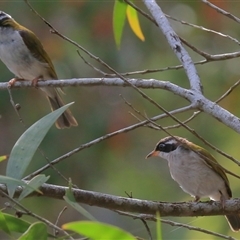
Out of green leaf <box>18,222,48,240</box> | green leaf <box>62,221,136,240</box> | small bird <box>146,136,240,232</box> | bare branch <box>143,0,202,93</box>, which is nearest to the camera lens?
green leaf <box>62,221,136,240</box>

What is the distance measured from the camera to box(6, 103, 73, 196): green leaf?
2.05 metres

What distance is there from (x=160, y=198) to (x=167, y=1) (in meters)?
3.04

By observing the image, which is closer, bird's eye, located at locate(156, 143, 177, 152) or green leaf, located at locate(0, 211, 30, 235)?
green leaf, located at locate(0, 211, 30, 235)

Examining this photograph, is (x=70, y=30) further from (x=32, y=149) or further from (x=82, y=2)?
(x=32, y=149)

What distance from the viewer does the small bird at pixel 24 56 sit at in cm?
475

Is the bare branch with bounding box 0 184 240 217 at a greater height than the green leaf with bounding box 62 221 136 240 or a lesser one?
lesser

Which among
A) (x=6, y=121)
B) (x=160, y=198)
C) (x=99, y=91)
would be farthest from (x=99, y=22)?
(x=160, y=198)

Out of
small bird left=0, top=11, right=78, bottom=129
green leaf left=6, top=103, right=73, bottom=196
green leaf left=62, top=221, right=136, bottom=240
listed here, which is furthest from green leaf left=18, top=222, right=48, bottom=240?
small bird left=0, top=11, right=78, bottom=129

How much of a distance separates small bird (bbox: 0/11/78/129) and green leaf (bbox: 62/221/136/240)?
326cm

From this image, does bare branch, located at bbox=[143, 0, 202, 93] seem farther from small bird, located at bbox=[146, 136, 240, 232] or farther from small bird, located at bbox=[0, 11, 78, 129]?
small bird, located at bbox=[0, 11, 78, 129]

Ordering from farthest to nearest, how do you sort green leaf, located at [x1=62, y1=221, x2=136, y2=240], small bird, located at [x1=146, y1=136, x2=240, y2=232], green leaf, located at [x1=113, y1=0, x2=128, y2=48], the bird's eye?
the bird's eye < small bird, located at [x1=146, y1=136, x2=240, y2=232] < green leaf, located at [x1=113, y1=0, x2=128, y2=48] < green leaf, located at [x1=62, y1=221, x2=136, y2=240]

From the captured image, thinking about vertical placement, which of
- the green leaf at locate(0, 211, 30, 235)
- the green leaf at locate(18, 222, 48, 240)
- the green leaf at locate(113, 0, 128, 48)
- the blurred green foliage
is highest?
the green leaf at locate(113, 0, 128, 48)

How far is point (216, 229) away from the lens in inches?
175

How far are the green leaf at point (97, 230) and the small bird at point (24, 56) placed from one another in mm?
3261
